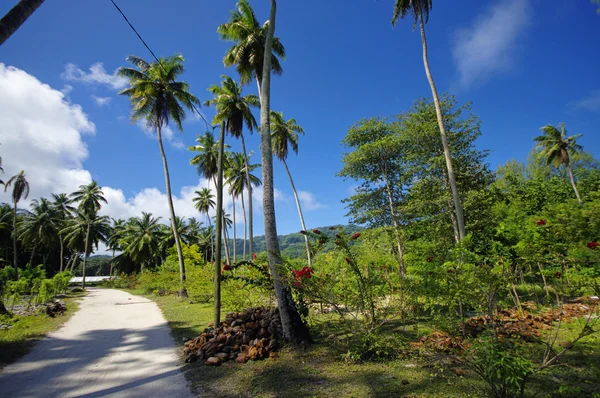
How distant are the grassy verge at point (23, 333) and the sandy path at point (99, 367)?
24 centimetres

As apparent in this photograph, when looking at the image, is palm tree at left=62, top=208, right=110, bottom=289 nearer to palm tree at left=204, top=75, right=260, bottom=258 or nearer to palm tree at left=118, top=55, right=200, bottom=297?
palm tree at left=118, top=55, right=200, bottom=297

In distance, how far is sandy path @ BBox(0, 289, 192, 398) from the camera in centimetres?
426

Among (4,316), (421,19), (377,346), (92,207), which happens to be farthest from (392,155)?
(92,207)

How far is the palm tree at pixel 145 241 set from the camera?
35.2 metres

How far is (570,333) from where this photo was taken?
524cm

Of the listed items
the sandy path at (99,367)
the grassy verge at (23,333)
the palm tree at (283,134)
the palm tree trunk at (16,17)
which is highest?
the palm tree at (283,134)

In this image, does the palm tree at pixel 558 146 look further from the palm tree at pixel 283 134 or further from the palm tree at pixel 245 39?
the palm tree at pixel 245 39

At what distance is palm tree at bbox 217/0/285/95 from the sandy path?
29.3ft

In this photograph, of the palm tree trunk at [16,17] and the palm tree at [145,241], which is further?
the palm tree at [145,241]

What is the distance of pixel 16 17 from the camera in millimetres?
3672

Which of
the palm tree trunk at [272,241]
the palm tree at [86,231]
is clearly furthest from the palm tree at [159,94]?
the palm tree at [86,231]

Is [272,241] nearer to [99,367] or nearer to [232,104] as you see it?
[99,367]

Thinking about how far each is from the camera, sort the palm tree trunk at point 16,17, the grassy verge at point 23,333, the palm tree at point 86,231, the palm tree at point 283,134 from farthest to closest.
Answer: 1. the palm tree at point 86,231
2. the palm tree at point 283,134
3. the grassy verge at point 23,333
4. the palm tree trunk at point 16,17

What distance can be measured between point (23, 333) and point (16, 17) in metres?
8.84
